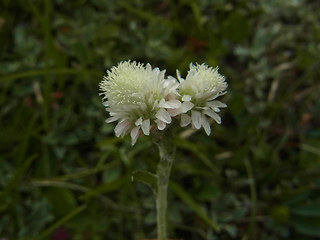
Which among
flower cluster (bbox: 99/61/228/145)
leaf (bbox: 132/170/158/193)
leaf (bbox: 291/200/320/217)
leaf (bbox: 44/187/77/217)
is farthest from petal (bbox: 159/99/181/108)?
leaf (bbox: 291/200/320/217)

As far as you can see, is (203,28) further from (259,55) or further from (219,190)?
(219,190)

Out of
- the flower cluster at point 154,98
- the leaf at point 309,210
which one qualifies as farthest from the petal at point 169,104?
the leaf at point 309,210

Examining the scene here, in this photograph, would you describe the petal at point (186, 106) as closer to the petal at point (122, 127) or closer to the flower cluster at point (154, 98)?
the flower cluster at point (154, 98)

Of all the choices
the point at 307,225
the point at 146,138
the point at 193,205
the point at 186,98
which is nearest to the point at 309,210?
the point at 307,225

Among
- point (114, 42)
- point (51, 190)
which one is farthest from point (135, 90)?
point (114, 42)

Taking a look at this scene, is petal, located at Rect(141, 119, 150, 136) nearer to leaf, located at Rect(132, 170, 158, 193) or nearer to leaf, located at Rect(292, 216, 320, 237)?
leaf, located at Rect(132, 170, 158, 193)

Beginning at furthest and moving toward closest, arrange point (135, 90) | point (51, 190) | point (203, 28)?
1. point (203, 28)
2. point (51, 190)
3. point (135, 90)

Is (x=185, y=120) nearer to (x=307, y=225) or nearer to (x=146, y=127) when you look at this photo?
(x=146, y=127)
